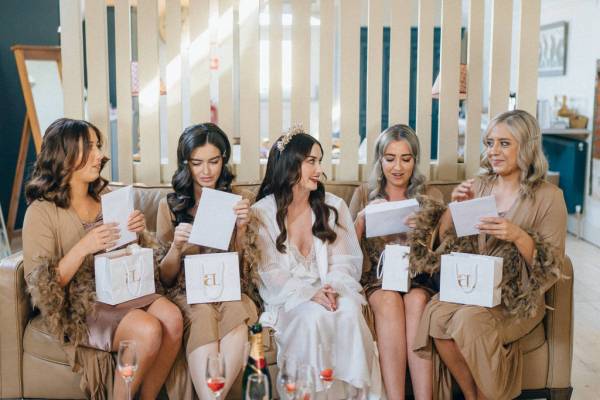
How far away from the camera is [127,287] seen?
8.18 feet

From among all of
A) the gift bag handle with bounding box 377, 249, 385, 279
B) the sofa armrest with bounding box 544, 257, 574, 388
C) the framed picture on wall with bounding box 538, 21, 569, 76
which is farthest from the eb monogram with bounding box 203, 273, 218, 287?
the framed picture on wall with bounding box 538, 21, 569, 76

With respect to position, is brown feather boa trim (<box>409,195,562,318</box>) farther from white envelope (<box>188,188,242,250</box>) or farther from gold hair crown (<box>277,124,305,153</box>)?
white envelope (<box>188,188,242,250</box>)

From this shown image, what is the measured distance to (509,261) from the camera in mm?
2648

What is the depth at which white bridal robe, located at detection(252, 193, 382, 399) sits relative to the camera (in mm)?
2500

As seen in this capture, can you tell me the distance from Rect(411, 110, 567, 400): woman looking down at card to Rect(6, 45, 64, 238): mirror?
12.4 ft

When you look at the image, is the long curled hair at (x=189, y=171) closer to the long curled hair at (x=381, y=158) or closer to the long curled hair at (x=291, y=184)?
the long curled hair at (x=291, y=184)

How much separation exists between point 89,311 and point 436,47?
5.81 meters

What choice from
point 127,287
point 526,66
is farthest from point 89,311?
point 526,66

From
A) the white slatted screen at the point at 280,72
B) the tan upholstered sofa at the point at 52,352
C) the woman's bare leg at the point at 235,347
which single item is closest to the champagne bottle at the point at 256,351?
the woman's bare leg at the point at 235,347

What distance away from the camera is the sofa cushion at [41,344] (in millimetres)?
2545

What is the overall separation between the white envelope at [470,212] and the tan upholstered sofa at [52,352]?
39 cm

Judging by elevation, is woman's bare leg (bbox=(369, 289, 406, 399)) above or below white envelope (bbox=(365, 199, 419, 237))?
below

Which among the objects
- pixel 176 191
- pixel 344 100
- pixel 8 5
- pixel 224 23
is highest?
pixel 8 5

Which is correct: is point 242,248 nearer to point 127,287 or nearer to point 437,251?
point 127,287
